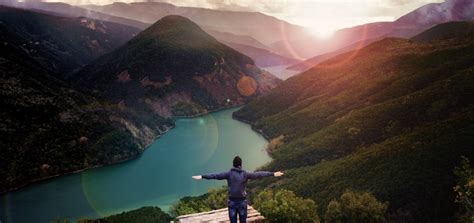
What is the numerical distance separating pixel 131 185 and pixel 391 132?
75.1 meters

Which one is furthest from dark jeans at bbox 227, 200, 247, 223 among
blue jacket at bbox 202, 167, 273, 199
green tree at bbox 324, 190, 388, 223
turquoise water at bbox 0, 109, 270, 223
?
turquoise water at bbox 0, 109, 270, 223

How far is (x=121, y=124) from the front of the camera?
16188 cm

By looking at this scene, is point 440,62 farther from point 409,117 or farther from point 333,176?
point 333,176

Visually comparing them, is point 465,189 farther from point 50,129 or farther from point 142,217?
point 50,129

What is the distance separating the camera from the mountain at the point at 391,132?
275 ft

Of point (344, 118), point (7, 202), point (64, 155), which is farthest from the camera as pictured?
point (344, 118)

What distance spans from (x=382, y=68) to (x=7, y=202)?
13888cm

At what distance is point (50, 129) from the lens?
137250mm

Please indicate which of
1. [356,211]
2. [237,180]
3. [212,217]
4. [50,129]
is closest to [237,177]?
[237,180]

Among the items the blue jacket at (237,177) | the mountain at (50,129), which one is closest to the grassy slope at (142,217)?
the mountain at (50,129)

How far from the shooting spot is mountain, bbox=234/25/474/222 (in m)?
83.8

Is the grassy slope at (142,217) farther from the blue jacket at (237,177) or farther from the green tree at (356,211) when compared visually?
the blue jacket at (237,177)

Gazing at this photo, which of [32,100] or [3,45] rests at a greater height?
[3,45]

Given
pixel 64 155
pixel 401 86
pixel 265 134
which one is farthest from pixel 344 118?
pixel 64 155
